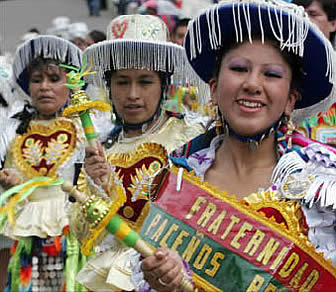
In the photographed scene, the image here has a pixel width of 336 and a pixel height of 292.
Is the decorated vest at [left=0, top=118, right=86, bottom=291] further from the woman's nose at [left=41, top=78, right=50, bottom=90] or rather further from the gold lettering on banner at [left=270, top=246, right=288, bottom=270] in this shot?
the gold lettering on banner at [left=270, top=246, right=288, bottom=270]

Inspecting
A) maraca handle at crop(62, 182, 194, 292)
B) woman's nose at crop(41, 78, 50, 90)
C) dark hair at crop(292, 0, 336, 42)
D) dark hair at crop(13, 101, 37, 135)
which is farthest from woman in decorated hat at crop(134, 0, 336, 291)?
dark hair at crop(13, 101, 37, 135)

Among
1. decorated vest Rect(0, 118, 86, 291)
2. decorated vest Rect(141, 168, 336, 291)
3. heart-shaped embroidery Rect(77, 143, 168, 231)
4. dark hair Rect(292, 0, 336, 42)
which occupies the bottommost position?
decorated vest Rect(0, 118, 86, 291)

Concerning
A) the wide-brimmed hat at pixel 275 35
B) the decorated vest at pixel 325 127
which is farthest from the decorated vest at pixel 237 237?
the decorated vest at pixel 325 127

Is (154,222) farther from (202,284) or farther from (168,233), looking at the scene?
(202,284)

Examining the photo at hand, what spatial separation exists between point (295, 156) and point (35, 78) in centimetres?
277

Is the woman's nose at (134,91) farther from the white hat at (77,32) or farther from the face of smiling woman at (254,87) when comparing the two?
the white hat at (77,32)

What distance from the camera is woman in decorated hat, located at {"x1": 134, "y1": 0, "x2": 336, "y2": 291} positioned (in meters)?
2.51

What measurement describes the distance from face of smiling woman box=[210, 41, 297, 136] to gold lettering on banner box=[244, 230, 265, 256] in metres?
0.40

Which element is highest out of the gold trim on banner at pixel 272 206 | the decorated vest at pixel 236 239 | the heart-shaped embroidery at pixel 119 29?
the heart-shaped embroidery at pixel 119 29

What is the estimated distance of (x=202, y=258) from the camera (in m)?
2.56

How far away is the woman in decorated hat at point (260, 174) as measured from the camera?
2508 mm

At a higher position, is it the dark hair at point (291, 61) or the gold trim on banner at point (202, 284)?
the dark hair at point (291, 61)

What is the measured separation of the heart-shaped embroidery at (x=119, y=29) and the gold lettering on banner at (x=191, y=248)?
1.82 m

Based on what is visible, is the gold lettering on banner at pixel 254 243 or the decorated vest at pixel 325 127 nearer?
the gold lettering on banner at pixel 254 243
